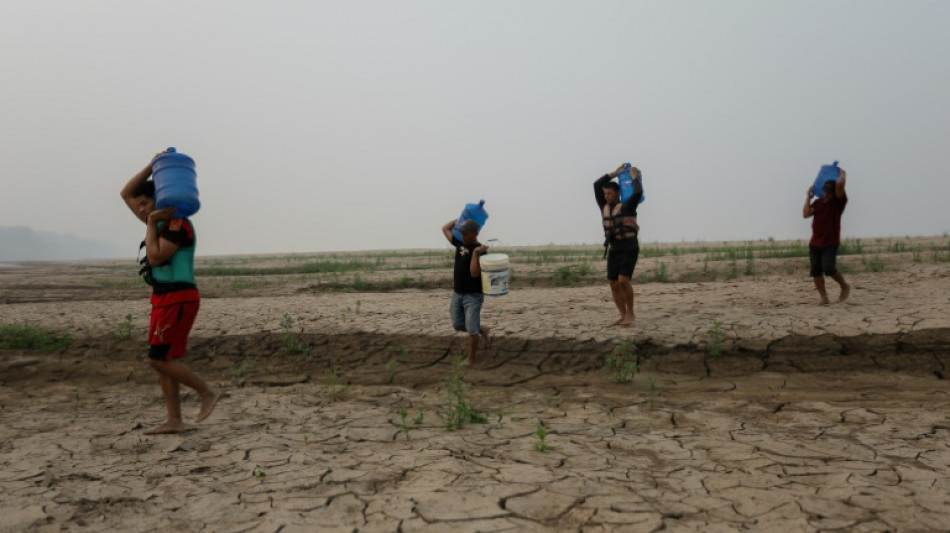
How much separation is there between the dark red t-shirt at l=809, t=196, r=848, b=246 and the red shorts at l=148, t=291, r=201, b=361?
703 cm

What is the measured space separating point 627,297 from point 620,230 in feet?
2.63

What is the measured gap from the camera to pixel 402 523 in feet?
9.20

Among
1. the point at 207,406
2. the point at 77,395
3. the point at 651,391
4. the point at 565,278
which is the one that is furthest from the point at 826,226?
the point at 77,395

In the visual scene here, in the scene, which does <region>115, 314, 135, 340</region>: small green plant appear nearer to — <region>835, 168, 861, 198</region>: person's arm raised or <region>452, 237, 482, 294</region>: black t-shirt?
<region>452, 237, 482, 294</region>: black t-shirt

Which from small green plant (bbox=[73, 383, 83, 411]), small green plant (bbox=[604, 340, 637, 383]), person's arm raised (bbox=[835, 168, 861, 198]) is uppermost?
person's arm raised (bbox=[835, 168, 861, 198])

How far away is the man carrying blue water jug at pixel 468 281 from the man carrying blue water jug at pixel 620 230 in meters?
1.62

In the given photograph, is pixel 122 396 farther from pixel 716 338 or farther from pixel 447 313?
pixel 716 338

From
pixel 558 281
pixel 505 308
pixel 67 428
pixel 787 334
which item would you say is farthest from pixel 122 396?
pixel 558 281

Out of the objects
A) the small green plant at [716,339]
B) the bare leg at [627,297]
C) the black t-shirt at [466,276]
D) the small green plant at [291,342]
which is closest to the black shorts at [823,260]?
the small green plant at [716,339]

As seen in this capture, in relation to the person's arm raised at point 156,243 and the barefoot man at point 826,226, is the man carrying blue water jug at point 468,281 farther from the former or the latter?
the barefoot man at point 826,226

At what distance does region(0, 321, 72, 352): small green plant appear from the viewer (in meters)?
7.55

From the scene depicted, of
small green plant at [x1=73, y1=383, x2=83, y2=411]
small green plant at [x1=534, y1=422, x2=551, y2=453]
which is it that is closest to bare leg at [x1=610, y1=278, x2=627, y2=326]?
small green plant at [x1=534, y1=422, x2=551, y2=453]

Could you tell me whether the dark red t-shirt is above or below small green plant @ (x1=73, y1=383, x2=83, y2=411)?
above

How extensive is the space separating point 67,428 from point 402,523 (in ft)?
10.7
